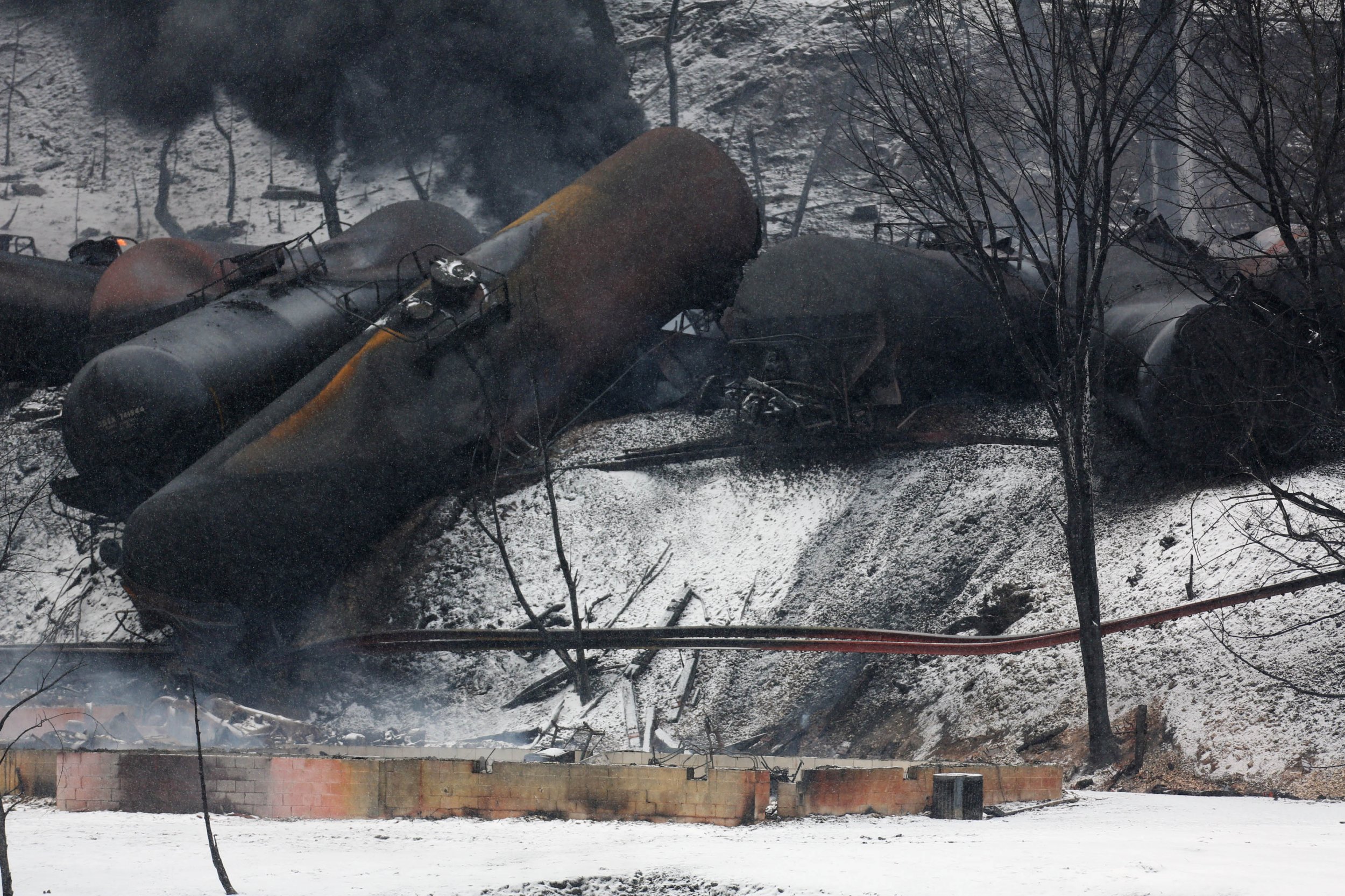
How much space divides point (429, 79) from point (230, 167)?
6.43m

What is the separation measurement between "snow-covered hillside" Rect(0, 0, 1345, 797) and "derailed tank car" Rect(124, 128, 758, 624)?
3.08 ft

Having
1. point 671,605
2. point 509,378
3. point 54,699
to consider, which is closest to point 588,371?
point 509,378

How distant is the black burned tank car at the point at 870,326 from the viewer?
15922mm

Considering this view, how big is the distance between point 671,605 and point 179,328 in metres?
7.74

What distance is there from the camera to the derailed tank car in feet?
45.8

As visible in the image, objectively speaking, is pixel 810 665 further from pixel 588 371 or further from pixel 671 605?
pixel 588 371

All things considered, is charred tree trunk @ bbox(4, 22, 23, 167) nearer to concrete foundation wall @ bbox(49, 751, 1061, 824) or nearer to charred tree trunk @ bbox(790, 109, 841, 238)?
charred tree trunk @ bbox(790, 109, 841, 238)

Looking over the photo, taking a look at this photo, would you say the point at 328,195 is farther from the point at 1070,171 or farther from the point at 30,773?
the point at 1070,171

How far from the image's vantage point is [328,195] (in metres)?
28.0

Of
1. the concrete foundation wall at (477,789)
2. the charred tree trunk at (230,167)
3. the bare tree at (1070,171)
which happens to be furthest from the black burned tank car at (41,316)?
the bare tree at (1070,171)

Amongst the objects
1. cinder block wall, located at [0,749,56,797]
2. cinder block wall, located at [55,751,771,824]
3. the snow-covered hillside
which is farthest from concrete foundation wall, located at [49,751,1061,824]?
the snow-covered hillside

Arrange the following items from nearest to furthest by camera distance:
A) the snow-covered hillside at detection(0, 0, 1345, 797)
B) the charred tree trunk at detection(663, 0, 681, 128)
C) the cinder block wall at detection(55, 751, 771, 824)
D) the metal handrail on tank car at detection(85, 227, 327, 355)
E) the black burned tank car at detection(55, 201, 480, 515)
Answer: the cinder block wall at detection(55, 751, 771, 824) → the snow-covered hillside at detection(0, 0, 1345, 797) → the black burned tank car at detection(55, 201, 480, 515) → the metal handrail on tank car at detection(85, 227, 327, 355) → the charred tree trunk at detection(663, 0, 681, 128)

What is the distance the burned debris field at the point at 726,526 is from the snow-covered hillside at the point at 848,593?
5 cm

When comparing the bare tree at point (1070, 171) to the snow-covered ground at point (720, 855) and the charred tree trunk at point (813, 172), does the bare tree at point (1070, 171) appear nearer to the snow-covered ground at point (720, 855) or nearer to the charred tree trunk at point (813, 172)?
the snow-covered ground at point (720, 855)
